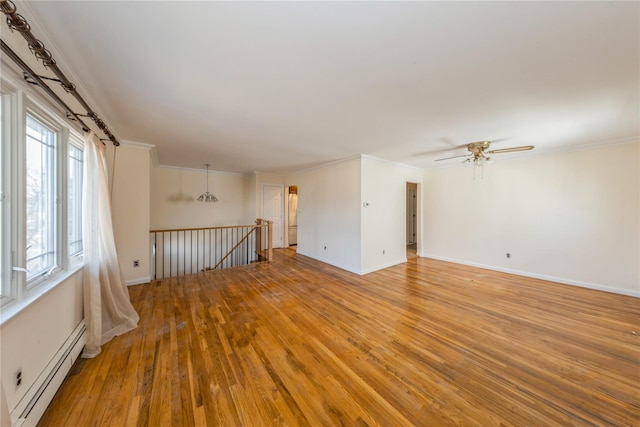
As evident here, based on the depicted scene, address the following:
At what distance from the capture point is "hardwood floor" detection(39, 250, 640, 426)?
4.69 ft

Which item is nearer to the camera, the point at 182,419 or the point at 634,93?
the point at 182,419

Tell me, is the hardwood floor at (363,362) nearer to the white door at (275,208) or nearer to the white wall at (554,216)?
the white wall at (554,216)

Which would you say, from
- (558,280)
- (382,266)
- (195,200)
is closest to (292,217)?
(195,200)

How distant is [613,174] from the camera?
3.39 metres

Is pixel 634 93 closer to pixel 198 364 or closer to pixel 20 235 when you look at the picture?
pixel 198 364

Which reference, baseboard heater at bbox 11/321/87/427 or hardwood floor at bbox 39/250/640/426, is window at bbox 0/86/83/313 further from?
hardwood floor at bbox 39/250/640/426

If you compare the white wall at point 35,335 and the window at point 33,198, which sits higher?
the window at point 33,198

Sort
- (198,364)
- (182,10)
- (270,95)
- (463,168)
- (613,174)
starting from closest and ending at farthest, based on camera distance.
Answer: (182,10)
(198,364)
(270,95)
(613,174)
(463,168)

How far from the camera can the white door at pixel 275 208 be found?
21.4 feet

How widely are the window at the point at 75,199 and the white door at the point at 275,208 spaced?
4147 millimetres

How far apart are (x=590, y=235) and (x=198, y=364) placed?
5968 millimetres

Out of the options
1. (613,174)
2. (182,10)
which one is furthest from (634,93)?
(182,10)

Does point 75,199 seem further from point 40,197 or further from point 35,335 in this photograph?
point 35,335

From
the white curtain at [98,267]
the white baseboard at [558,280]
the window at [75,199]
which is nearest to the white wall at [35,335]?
the white curtain at [98,267]
